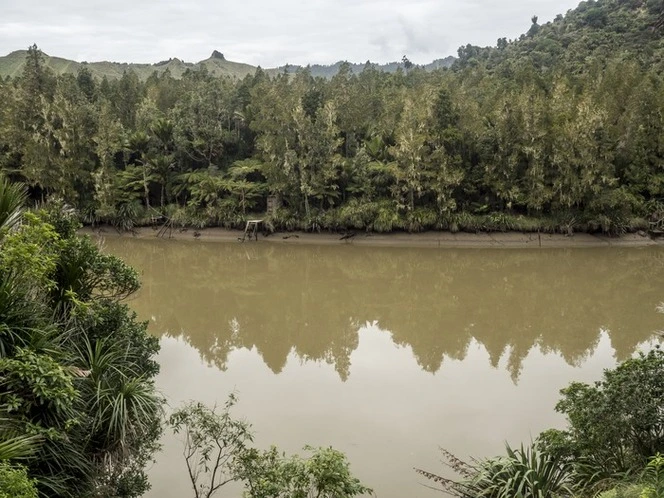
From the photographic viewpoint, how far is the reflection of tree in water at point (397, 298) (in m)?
14.5

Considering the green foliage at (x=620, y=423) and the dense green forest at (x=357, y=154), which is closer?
the green foliage at (x=620, y=423)

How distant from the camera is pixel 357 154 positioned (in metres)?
25.7

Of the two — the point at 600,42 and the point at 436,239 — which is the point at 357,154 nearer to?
the point at 436,239

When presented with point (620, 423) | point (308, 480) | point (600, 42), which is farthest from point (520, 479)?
point (600, 42)

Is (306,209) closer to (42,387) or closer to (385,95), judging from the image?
(385,95)

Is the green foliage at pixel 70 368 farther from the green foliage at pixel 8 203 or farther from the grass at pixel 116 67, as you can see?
the grass at pixel 116 67

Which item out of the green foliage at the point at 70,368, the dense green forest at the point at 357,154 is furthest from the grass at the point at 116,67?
the green foliage at the point at 70,368

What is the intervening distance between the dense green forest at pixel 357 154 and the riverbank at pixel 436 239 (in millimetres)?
471

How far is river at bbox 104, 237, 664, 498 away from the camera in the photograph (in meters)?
9.53

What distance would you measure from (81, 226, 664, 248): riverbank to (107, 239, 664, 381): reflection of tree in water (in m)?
0.62

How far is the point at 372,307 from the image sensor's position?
59.6 feet

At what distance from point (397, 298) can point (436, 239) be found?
6.88m

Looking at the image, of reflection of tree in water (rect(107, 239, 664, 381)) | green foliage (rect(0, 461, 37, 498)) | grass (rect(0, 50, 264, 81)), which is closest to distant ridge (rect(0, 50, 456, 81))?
grass (rect(0, 50, 264, 81))

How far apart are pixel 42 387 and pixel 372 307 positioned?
14.0 metres
